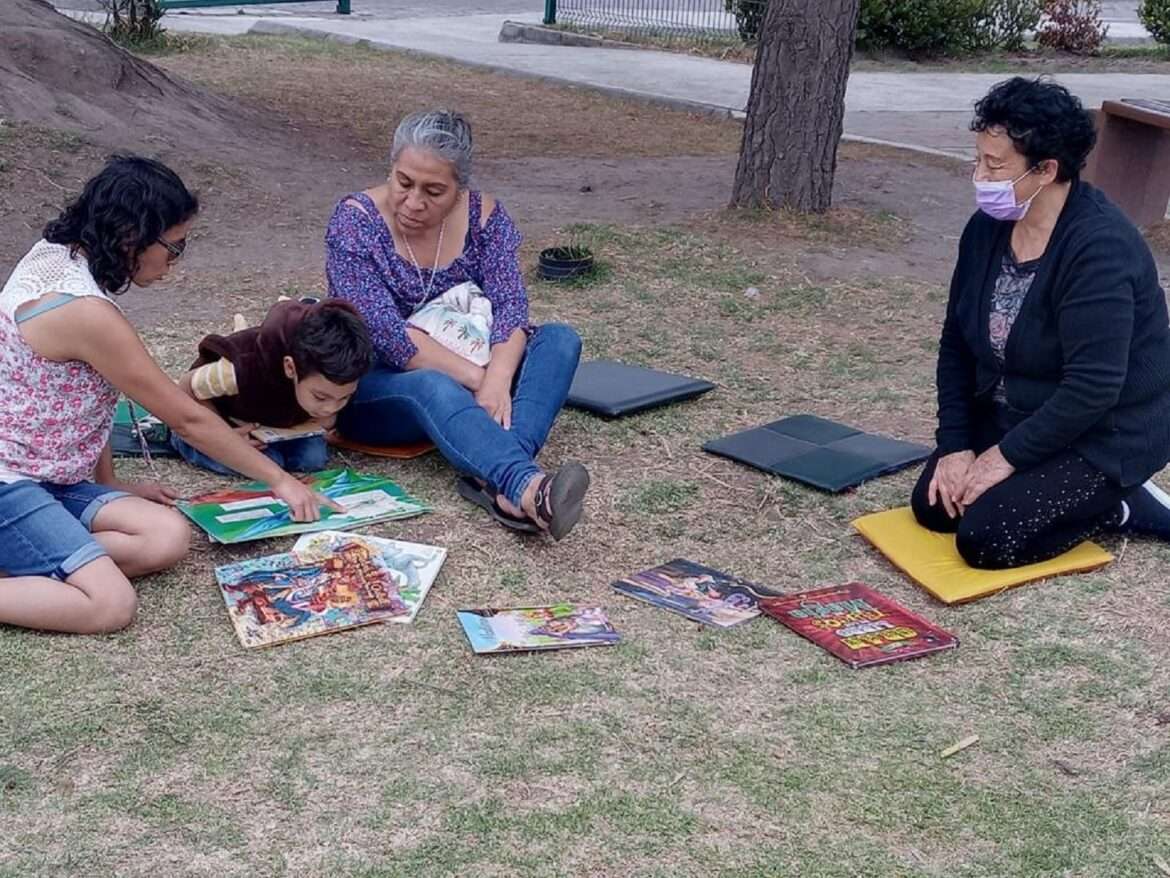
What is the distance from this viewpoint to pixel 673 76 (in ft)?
45.1

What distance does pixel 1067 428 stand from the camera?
367 cm

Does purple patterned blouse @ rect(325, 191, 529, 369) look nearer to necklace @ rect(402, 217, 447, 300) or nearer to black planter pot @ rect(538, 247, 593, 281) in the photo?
necklace @ rect(402, 217, 447, 300)

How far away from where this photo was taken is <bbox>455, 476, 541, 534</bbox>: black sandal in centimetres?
389

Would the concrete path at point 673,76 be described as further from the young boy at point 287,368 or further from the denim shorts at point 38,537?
the denim shorts at point 38,537

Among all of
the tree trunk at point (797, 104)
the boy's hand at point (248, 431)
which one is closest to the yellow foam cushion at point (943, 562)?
the boy's hand at point (248, 431)

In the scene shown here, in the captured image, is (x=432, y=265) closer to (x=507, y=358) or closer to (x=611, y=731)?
(x=507, y=358)

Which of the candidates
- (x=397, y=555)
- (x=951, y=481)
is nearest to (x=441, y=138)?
(x=397, y=555)

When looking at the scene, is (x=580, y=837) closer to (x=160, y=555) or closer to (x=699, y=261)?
(x=160, y=555)

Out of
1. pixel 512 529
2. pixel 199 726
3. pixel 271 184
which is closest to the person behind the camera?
pixel 199 726

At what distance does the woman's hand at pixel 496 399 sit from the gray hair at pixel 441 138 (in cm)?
60

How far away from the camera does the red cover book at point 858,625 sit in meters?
3.36

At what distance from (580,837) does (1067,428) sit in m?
1.80

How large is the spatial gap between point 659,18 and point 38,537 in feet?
49.6

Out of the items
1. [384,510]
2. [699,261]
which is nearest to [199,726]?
[384,510]
